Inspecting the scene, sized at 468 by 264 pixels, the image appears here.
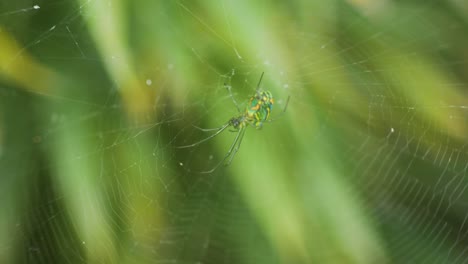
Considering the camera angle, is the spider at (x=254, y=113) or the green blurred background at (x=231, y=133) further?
the spider at (x=254, y=113)

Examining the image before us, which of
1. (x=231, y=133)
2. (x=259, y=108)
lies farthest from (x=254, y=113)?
(x=231, y=133)

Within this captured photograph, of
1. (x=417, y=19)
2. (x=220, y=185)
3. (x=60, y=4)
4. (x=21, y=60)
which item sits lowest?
(x=220, y=185)

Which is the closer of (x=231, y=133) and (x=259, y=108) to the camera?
(x=231, y=133)

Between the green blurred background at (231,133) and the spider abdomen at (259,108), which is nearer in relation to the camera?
the green blurred background at (231,133)

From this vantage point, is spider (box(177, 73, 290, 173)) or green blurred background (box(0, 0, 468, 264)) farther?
spider (box(177, 73, 290, 173))

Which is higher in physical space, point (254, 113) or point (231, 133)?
point (254, 113)

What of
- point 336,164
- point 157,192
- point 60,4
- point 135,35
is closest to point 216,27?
point 135,35

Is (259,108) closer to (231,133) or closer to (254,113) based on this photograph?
(254,113)

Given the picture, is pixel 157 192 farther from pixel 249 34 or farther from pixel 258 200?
pixel 249 34
